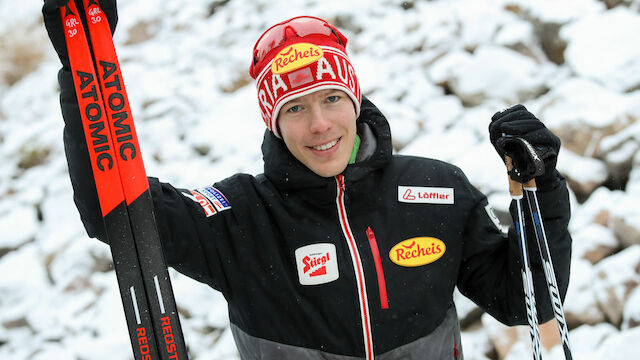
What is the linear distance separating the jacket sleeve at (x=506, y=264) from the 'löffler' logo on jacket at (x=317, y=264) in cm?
48

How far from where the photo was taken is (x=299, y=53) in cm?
191

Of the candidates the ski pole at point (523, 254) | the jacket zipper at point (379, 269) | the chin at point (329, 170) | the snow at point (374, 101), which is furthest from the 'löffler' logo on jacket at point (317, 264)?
the snow at point (374, 101)

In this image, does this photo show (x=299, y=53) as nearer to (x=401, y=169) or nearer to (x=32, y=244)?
(x=401, y=169)

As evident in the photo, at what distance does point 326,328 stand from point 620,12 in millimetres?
4933

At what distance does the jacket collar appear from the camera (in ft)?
6.32

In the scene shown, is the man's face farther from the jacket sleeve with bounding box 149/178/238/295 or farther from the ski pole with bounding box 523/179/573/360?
the ski pole with bounding box 523/179/573/360

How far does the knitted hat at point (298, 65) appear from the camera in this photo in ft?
6.21

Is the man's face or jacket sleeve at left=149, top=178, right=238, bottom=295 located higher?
the man's face

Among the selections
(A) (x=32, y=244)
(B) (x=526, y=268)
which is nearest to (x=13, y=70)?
(A) (x=32, y=244)

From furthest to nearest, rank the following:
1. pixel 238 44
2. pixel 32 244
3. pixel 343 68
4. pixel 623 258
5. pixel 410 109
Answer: pixel 238 44
pixel 410 109
pixel 32 244
pixel 623 258
pixel 343 68

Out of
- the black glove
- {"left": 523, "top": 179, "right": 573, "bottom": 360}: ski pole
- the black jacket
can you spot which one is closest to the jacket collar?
the black jacket

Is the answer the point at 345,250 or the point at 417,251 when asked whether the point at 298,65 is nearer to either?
the point at 345,250

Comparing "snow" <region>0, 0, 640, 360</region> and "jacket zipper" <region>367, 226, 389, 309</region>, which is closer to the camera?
"jacket zipper" <region>367, 226, 389, 309</region>

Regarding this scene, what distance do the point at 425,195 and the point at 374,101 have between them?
11.9 feet
